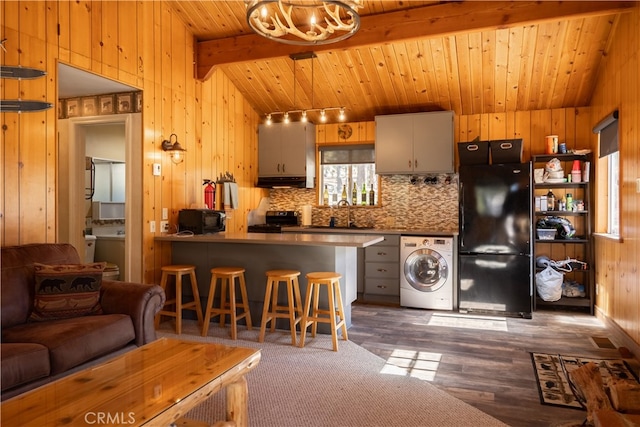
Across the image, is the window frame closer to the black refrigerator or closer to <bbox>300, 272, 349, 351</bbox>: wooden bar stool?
the black refrigerator

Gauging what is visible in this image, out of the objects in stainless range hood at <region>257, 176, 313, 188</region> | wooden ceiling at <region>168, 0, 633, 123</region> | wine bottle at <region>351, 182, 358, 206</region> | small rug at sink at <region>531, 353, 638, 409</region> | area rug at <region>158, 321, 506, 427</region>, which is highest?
wooden ceiling at <region>168, 0, 633, 123</region>

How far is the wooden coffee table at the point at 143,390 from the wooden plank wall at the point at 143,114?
1.69 meters

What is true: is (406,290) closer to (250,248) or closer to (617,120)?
(250,248)

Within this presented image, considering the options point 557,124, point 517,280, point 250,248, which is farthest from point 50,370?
point 557,124

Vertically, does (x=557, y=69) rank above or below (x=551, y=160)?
above

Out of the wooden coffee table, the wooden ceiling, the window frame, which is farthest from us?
the window frame

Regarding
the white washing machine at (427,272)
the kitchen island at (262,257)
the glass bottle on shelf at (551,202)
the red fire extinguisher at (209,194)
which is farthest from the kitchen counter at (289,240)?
the glass bottle on shelf at (551,202)

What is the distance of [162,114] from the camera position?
173 inches

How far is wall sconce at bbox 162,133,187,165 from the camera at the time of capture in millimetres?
4375

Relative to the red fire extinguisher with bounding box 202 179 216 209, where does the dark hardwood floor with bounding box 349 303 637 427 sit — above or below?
below

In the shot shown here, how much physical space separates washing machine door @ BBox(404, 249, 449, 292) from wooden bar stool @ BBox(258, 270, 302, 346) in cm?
167

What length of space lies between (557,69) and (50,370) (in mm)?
5288

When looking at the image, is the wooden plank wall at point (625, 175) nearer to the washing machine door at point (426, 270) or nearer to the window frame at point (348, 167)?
the washing machine door at point (426, 270)

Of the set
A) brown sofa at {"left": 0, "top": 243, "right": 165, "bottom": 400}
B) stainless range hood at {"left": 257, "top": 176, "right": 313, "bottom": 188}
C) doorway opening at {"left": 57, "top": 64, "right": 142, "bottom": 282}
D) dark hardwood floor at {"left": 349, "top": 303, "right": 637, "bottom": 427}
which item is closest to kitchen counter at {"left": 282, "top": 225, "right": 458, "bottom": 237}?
stainless range hood at {"left": 257, "top": 176, "right": 313, "bottom": 188}
